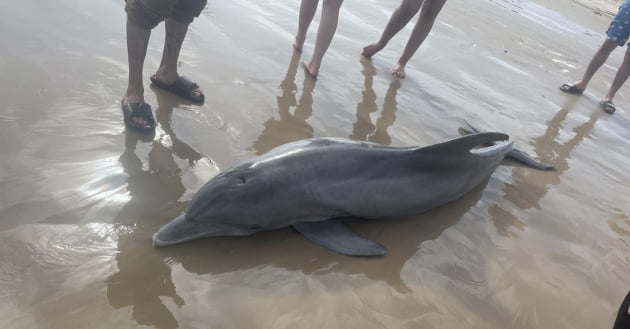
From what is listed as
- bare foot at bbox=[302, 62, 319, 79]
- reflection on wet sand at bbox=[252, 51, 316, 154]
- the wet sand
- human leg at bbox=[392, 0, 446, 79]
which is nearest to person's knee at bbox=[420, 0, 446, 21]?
human leg at bbox=[392, 0, 446, 79]

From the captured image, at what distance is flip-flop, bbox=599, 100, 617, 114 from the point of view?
7281 millimetres

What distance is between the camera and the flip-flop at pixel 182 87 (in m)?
4.24

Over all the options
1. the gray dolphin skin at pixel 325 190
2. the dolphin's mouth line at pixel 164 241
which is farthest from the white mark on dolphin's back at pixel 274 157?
the dolphin's mouth line at pixel 164 241

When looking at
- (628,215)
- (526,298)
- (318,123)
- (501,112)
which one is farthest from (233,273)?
(501,112)

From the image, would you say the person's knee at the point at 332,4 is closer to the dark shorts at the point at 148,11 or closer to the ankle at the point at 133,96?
the dark shorts at the point at 148,11

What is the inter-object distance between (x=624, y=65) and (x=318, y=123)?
19.7 feet

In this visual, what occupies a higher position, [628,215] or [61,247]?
[628,215]

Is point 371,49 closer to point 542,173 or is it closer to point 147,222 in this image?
point 542,173

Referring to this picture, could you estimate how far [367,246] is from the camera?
3.05 m

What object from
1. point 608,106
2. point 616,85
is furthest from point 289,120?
point 616,85

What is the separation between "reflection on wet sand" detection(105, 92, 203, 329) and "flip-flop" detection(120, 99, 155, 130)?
0.08 metres

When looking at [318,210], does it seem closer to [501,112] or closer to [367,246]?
[367,246]

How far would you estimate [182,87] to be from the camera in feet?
14.0

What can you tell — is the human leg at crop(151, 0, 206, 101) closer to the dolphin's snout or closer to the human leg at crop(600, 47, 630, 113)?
the dolphin's snout
